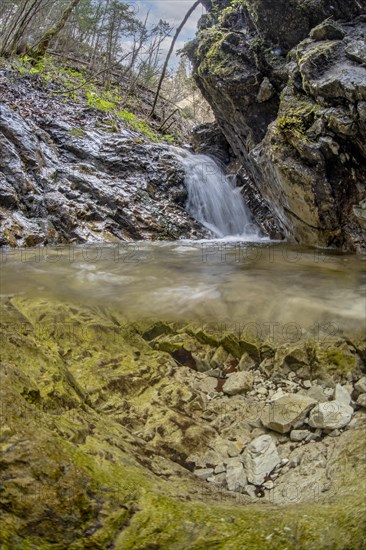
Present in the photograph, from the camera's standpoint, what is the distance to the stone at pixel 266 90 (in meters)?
7.39

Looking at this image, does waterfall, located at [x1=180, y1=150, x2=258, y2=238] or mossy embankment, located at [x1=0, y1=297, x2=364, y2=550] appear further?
waterfall, located at [x1=180, y1=150, x2=258, y2=238]

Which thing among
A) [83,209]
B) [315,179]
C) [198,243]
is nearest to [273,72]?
[315,179]

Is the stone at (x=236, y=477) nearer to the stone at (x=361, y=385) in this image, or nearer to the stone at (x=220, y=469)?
the stone at (x=220, y=469)

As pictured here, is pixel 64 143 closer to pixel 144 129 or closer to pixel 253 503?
pixel 144 129

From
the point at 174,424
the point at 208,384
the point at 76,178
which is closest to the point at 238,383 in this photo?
the point at 208,384

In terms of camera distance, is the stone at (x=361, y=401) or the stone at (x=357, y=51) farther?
the stone at (x=357, y=51)

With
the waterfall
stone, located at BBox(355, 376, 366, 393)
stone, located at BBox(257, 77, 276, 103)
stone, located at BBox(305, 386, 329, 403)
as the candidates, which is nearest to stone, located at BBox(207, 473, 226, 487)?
stone, located at BBox(305, 386, 329, 403)

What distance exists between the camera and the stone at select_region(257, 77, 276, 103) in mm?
7391

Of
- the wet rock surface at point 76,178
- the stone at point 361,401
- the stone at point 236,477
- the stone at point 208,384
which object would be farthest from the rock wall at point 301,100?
the stone at point 236,477

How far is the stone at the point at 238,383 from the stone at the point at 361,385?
0.69 meters

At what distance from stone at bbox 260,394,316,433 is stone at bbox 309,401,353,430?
58 millimetres

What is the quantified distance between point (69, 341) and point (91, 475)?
4.76 ft

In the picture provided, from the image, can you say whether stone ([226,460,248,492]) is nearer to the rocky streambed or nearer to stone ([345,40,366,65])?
the rocky streambed

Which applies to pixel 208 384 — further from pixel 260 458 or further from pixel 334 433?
pixel 334 433
